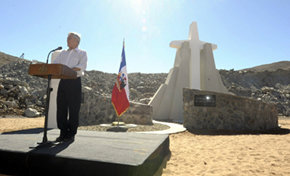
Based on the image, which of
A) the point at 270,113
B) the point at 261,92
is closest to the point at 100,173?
the point at 270,113

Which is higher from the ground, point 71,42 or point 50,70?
point 71,42

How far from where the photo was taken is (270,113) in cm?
1006

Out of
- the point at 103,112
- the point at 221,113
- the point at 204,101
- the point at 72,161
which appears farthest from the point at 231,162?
the point at 103,112

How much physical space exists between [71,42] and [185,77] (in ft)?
33.1

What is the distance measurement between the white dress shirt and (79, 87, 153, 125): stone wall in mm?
5835

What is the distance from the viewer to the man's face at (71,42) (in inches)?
121

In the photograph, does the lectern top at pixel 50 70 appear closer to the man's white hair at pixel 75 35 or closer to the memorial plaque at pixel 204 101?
Answer: the man's white hair at pixel 75 35

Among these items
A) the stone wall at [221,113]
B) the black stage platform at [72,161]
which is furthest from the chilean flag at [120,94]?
the black stage platform at [72,161]

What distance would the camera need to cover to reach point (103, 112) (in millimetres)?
9352

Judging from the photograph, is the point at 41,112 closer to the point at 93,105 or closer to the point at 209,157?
the point at 93,105

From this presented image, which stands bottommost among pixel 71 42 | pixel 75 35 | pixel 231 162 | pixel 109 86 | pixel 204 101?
pixel 231 162

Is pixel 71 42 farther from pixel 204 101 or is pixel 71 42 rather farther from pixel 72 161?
pixel 204 101

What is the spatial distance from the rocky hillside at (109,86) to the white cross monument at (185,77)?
4.45m

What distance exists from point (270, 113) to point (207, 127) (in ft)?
14.5
